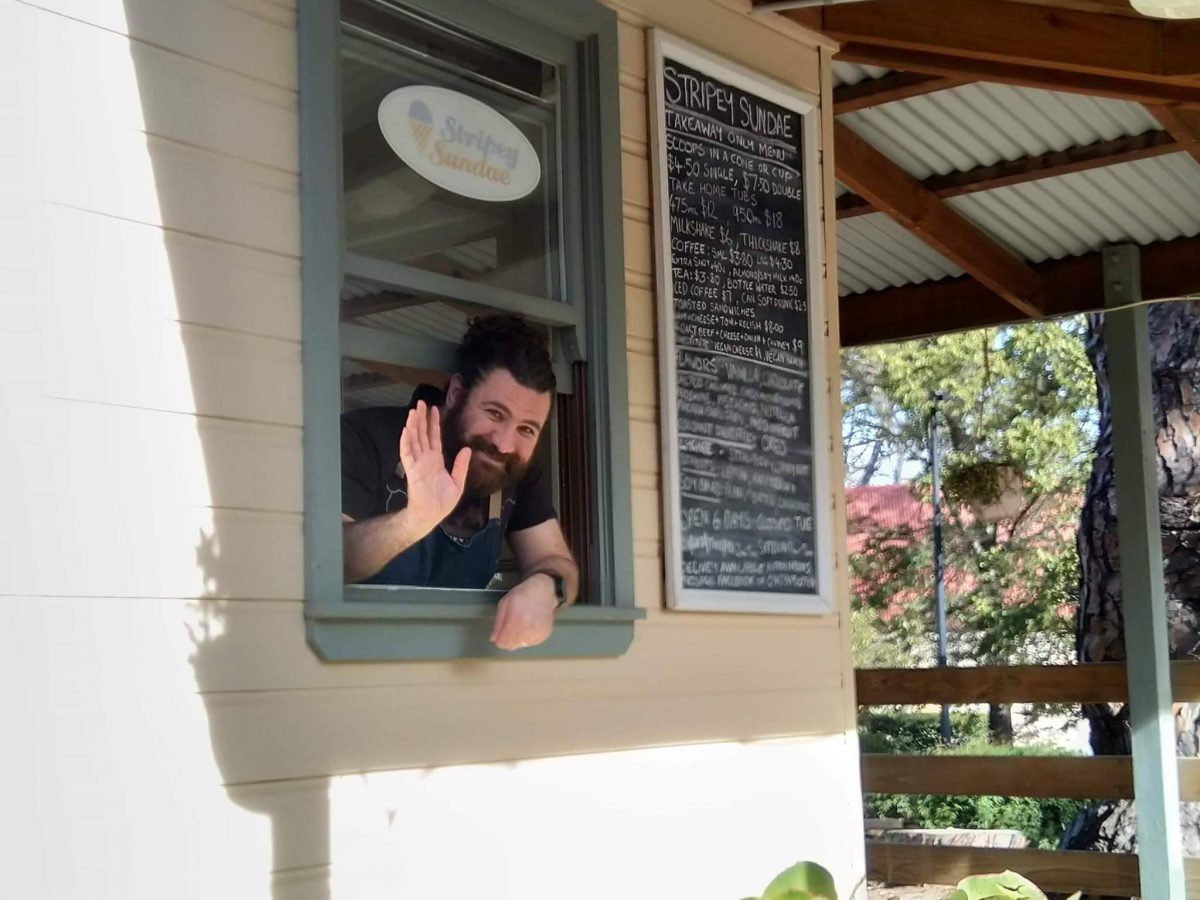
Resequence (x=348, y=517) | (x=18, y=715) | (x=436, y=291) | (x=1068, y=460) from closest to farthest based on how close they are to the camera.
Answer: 1. (x=18, y=715)
2. (x=348, y=517)
3. (x=436, y=291)
4. (x=1068, y=460)

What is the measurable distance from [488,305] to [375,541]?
1.83 ft

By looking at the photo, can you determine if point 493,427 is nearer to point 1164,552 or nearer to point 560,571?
point 560,571

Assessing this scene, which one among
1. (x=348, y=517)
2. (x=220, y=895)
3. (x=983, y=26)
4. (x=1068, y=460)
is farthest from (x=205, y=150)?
(x=1068, y=460)

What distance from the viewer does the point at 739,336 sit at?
3.55 metres

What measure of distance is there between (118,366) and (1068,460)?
2073 centimetres

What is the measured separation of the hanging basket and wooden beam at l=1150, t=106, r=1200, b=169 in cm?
249

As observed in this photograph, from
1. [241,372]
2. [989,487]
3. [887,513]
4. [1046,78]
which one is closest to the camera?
[241,372]

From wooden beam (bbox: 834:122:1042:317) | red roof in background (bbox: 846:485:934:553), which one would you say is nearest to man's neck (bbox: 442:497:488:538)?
wooden beam (bbox: 834:122:1042:317)

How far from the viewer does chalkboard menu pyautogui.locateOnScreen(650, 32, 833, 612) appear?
3342 millimetres

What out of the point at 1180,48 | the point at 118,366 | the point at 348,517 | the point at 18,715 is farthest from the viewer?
the point at 1180,48

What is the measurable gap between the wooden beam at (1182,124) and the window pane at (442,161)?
6.81 feet

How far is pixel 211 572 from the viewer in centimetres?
226

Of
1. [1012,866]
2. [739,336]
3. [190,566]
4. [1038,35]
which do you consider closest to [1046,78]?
[1038,35]

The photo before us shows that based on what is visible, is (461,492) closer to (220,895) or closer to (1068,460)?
(220,895)
